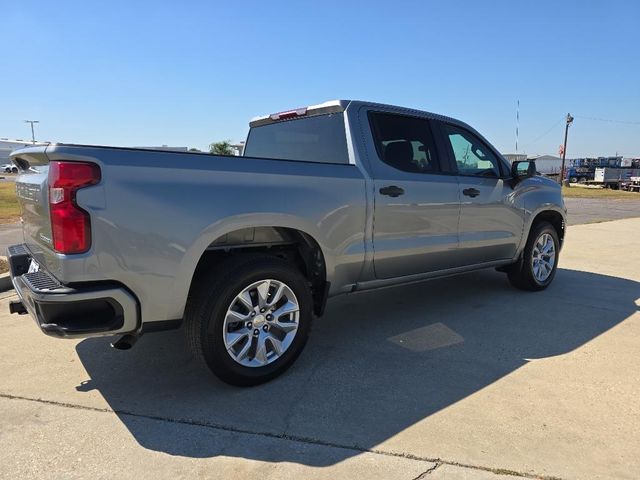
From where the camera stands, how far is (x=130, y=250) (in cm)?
271

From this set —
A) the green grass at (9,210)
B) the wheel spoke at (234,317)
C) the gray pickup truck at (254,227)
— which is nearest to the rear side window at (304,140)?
the gray pickup truck at (254,227)

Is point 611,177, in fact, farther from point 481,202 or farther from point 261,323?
point 261,323

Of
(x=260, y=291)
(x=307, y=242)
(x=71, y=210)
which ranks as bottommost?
(x=260, y=291)

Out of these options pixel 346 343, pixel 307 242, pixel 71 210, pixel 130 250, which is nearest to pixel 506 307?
pixel 346 343

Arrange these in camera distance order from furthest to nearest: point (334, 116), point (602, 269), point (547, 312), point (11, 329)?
1. point (602, 269)
2. point (547, 312)
3. point (11, 329)
4. point (334, 116)

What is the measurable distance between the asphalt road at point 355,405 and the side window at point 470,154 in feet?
4.79

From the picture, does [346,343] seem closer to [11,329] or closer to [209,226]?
[209,226]

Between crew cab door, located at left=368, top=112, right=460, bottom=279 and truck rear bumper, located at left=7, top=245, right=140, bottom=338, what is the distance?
76.2 inches

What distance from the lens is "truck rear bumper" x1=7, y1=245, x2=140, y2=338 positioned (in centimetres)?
262

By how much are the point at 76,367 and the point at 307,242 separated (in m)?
1.93

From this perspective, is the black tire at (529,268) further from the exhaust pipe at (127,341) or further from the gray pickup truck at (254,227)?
the exhaust pipe at (127,341)

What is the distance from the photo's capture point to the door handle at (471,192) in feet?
15.3

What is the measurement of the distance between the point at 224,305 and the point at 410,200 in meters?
1.86

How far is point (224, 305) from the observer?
3.07 meters
